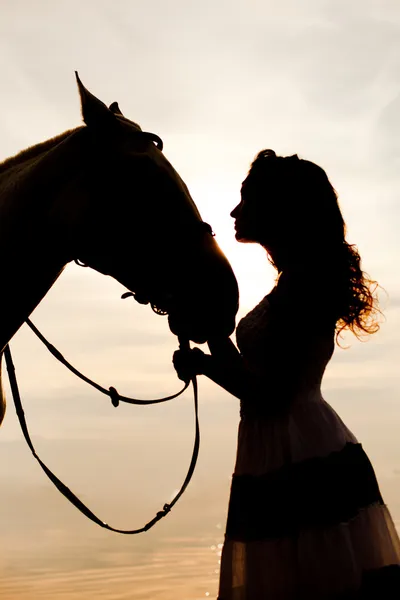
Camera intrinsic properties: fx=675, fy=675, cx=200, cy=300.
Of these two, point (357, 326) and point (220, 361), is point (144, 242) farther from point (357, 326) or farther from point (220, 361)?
point (357, 326)

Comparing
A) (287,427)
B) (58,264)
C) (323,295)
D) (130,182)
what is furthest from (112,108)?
(287,427)

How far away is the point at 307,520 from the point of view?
2898 millimetres

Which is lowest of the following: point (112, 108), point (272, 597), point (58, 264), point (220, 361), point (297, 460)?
point (272, 597)

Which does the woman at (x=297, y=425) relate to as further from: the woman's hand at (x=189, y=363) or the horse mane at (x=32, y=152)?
the horse mane at (x=32, y=152)

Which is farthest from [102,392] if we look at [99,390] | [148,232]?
[148,232]

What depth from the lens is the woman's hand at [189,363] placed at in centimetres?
307

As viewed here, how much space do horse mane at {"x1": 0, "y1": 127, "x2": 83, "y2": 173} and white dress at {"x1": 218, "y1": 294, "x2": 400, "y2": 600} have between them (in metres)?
1.37

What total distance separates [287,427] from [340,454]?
0.85 feet

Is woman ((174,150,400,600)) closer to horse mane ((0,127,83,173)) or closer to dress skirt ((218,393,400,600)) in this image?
dress skirt ((218,393,400,600))

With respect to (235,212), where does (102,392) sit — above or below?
below

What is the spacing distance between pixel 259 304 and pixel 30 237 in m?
1.13

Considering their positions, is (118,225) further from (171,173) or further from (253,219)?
(253,219)

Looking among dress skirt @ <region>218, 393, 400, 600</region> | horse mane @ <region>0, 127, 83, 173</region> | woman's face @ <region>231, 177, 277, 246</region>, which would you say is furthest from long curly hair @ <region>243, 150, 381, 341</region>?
horse mane @ <region>0, 127, 83, 173</region>

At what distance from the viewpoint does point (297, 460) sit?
9.79ft
